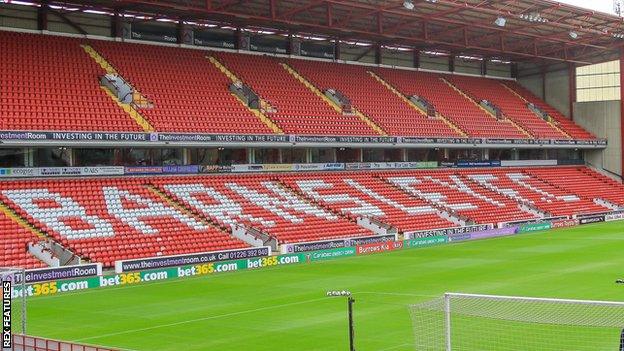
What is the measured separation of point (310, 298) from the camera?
26.6m

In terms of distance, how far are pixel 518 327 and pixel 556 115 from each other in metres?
52.6

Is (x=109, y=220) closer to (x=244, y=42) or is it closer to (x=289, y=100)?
(x=289, y=100)

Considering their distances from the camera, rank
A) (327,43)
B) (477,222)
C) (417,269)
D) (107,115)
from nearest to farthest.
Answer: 1. (417,269)
2. (107,115)
3. (477,222)
4. (327,43)

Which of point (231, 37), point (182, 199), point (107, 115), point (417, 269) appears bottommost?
point (417, 269)

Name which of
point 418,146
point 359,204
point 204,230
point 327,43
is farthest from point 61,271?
point 327,43

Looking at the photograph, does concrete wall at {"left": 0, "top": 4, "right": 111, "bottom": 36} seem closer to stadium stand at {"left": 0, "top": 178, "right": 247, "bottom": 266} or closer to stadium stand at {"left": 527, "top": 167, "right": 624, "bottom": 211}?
stadium stand at {"left": 0, "top": 178, "right": 247, "bottom": 266}

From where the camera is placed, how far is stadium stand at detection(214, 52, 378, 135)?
4869 cm

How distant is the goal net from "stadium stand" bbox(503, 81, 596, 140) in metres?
48.0

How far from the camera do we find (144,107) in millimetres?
42625

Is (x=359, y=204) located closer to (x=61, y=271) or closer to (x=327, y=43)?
(x=327, y=43)

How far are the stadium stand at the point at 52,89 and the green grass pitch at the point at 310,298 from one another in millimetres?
10699

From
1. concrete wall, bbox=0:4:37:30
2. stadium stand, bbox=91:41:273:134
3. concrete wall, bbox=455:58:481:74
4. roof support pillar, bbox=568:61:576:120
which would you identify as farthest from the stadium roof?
concrete wall, bbox=0:4:37:30

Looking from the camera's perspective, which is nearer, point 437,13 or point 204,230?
point 204,230

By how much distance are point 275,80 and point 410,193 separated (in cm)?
1105
